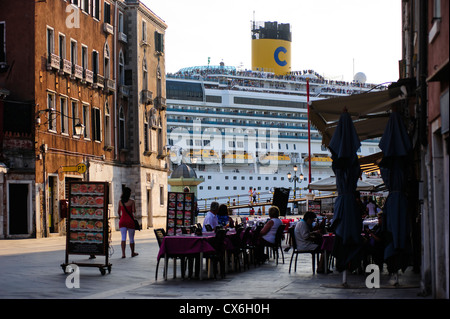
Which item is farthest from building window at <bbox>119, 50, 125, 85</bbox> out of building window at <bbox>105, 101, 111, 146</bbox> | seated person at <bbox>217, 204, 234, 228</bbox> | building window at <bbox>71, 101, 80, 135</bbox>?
seated person at <bbox>217, 204, 234, 228</bbox>

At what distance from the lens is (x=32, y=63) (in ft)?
94.1

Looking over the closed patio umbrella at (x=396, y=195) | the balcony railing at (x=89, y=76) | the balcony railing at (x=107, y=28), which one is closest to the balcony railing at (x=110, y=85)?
the balcony railing at (x=89, y=76)

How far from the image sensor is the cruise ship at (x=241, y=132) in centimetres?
7325

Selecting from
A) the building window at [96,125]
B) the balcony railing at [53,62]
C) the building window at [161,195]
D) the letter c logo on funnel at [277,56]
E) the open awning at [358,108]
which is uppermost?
the letter c logo on funnel at [277,56]

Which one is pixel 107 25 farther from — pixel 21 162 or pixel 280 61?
pixel 280 61

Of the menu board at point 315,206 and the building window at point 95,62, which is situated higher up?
the building window at point 95,62

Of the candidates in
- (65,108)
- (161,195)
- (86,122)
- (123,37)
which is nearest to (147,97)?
(123,37)

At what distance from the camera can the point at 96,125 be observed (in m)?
34.9

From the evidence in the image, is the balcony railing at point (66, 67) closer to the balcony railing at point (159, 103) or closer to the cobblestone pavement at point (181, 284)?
the balcony railing at point (159, 103)

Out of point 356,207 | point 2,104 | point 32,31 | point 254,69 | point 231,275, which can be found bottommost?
point 231,275

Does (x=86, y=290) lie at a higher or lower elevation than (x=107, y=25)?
lower

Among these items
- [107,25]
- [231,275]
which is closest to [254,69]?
[107,25]

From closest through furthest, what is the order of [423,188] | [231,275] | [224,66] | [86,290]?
[423,188] < [86,290] < [231,275] < [224,66]

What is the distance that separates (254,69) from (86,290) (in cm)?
8218
